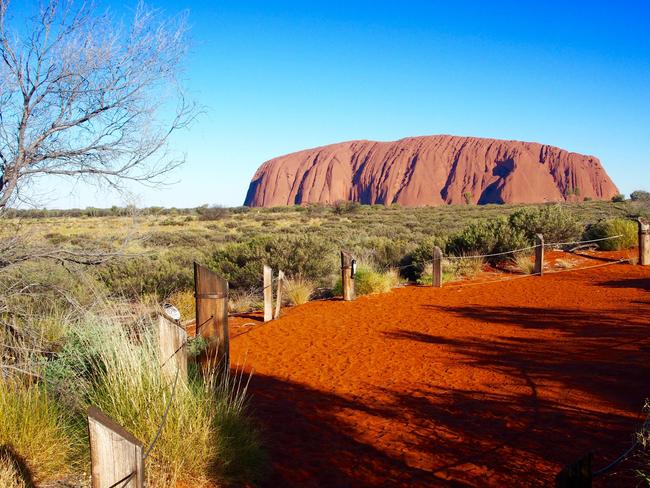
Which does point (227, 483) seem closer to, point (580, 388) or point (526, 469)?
point (526, 469)

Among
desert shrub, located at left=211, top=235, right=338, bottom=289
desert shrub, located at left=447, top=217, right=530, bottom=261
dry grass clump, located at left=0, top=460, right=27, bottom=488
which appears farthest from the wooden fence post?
desert shrub, located at left=447, top=217, right=530, bottom=261

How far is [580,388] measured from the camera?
5.39 meters

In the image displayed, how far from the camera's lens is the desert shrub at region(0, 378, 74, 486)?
3.42 meters

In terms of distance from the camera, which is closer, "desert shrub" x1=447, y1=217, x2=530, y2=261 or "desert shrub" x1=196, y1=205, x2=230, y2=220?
"desert shrub" x1=447, y1=217, x2=530, y2=261

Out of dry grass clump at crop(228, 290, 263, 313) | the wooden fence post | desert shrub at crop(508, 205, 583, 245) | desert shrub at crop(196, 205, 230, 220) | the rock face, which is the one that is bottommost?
dry grass clump at crop(228, 290, 263, 313)

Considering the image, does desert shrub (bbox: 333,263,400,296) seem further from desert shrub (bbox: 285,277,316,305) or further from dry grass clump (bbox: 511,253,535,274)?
dry grass clump (bbox: 511,253,535,274)

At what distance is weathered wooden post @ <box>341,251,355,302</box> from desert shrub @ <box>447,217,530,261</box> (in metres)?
5.68

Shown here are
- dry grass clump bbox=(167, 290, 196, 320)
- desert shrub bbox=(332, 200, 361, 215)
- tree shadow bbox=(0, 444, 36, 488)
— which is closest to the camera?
tree shadow bbox=(0, 444, 36, 488)

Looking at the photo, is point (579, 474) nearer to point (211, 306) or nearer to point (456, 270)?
point (211, 306)

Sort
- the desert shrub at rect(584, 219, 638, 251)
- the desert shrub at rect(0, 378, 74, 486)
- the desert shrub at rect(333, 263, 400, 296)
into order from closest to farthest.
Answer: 1. the desert shrub at rect(0, 378, 74, 486)
2. the desert shrub at rect(333, 263, 400, 296)
3. the desert shrub at rect(584, 219, 638, 251)

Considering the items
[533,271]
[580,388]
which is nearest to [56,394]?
[580,388]

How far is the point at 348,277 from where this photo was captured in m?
11.7

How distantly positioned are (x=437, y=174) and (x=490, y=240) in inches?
4102

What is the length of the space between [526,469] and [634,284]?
9264 mm
